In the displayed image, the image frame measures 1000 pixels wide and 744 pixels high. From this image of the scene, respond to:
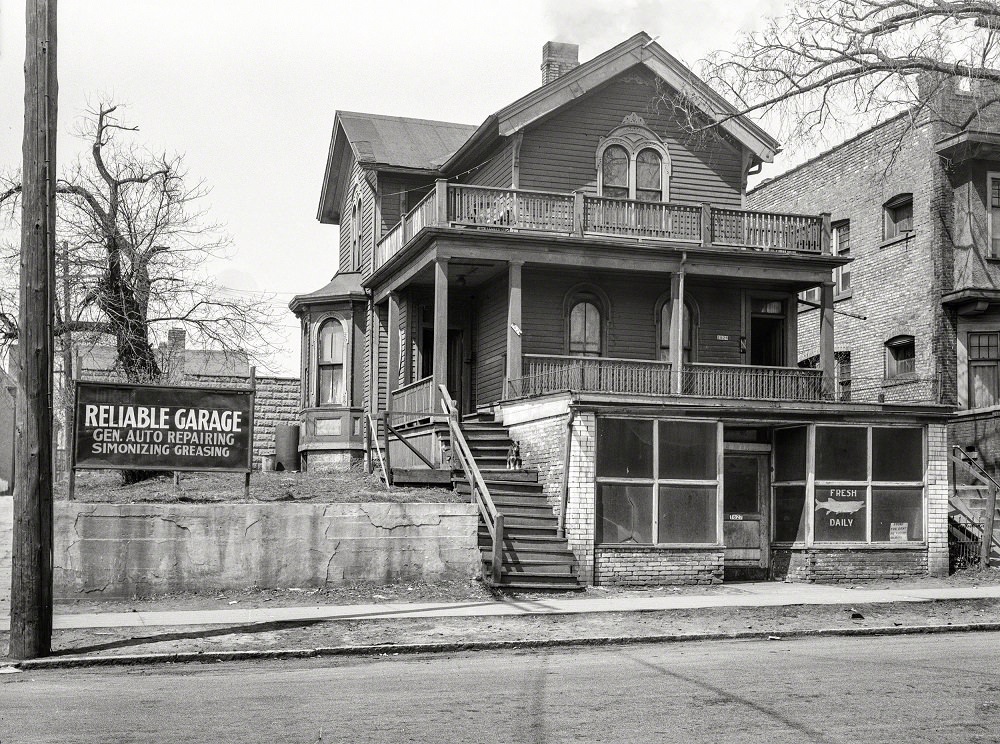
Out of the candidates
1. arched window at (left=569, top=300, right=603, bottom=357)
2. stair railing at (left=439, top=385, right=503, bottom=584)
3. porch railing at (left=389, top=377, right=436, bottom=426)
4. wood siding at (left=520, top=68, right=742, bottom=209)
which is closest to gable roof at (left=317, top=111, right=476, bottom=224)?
wood siding at (left=520, top=68, right=742, bottom=209)

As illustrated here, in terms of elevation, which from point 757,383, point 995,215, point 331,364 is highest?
point 995,215

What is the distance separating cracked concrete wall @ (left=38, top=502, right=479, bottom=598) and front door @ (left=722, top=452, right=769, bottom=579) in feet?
17.4

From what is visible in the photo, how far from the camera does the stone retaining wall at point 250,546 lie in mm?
14930

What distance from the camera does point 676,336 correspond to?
895 inches

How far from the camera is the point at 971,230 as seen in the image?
2675 cm

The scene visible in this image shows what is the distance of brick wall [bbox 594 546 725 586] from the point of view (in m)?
17.4

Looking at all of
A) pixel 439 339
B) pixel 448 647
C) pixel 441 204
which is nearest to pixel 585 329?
pixel 439 339

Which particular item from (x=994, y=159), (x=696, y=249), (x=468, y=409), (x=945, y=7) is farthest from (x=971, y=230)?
(x=468, y=409)

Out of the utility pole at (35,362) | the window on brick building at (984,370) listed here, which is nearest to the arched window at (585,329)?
the window on brick building at (984,370)

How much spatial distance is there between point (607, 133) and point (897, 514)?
10.9 m

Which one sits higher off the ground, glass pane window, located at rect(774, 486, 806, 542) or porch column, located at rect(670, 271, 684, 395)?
porch column, located at rect(670, 271, 684, 395)

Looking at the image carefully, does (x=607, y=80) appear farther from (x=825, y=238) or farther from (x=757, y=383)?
(x=757, y=383)

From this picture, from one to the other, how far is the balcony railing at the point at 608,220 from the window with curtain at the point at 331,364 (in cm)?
449

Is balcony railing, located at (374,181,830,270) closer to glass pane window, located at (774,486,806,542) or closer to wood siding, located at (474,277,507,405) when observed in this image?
wood siding, located at (474,277,507,405)
